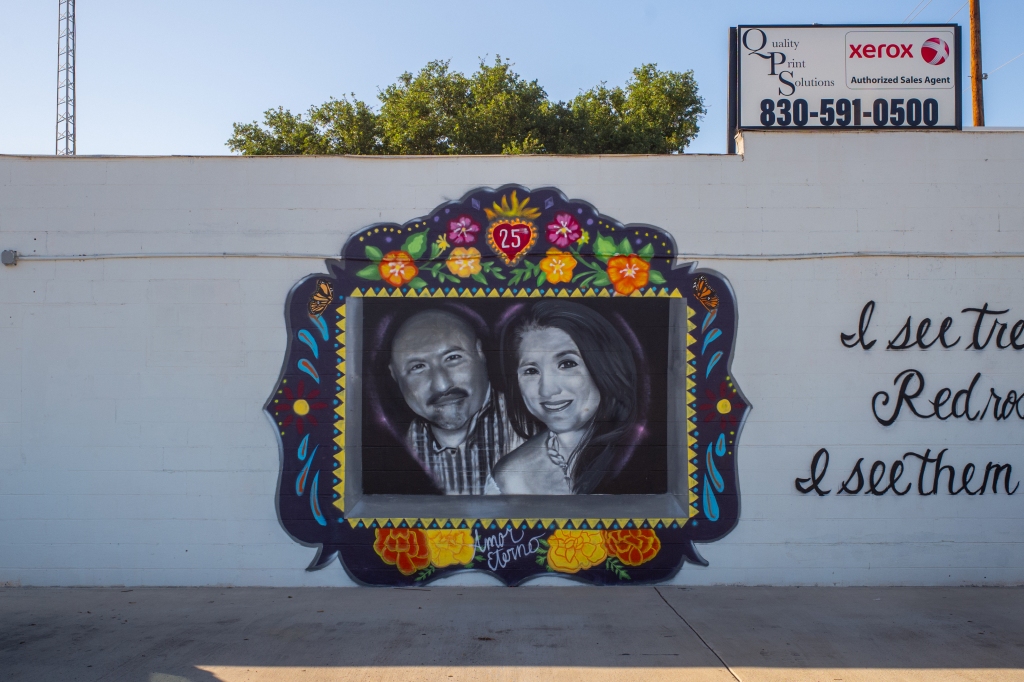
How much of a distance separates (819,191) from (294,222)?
4594 mm

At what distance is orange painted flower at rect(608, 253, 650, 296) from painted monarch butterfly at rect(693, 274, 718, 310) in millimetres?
453

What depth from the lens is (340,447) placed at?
734 centimetres

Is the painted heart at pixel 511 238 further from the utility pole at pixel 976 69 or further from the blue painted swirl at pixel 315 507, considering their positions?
the utility pole at pixel 976 69

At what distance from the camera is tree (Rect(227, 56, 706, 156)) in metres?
22.9

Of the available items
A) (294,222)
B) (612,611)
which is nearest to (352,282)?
(294,222)

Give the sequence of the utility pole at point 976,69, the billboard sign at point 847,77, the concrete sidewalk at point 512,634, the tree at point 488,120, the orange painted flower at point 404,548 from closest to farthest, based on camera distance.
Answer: the concrete sidewalk at point 512,634 → the orange painted flower at point 404,548 → the billboard sign at point 847,77 → the utility pole at point 976,69 → the tree at point 488,120

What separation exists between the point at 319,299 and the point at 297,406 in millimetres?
942

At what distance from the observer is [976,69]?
1167 cm

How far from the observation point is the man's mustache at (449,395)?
24.3 ft

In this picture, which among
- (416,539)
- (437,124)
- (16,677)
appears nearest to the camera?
(16,677)

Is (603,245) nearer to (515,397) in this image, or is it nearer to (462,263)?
(462,263)

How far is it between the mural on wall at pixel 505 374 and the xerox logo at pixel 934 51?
2866 mm

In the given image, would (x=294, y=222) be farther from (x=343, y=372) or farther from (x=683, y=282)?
(x=683, y=282)

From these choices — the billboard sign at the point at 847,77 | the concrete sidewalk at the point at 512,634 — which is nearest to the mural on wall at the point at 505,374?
the concrete sidewalk at the point at 512,634
